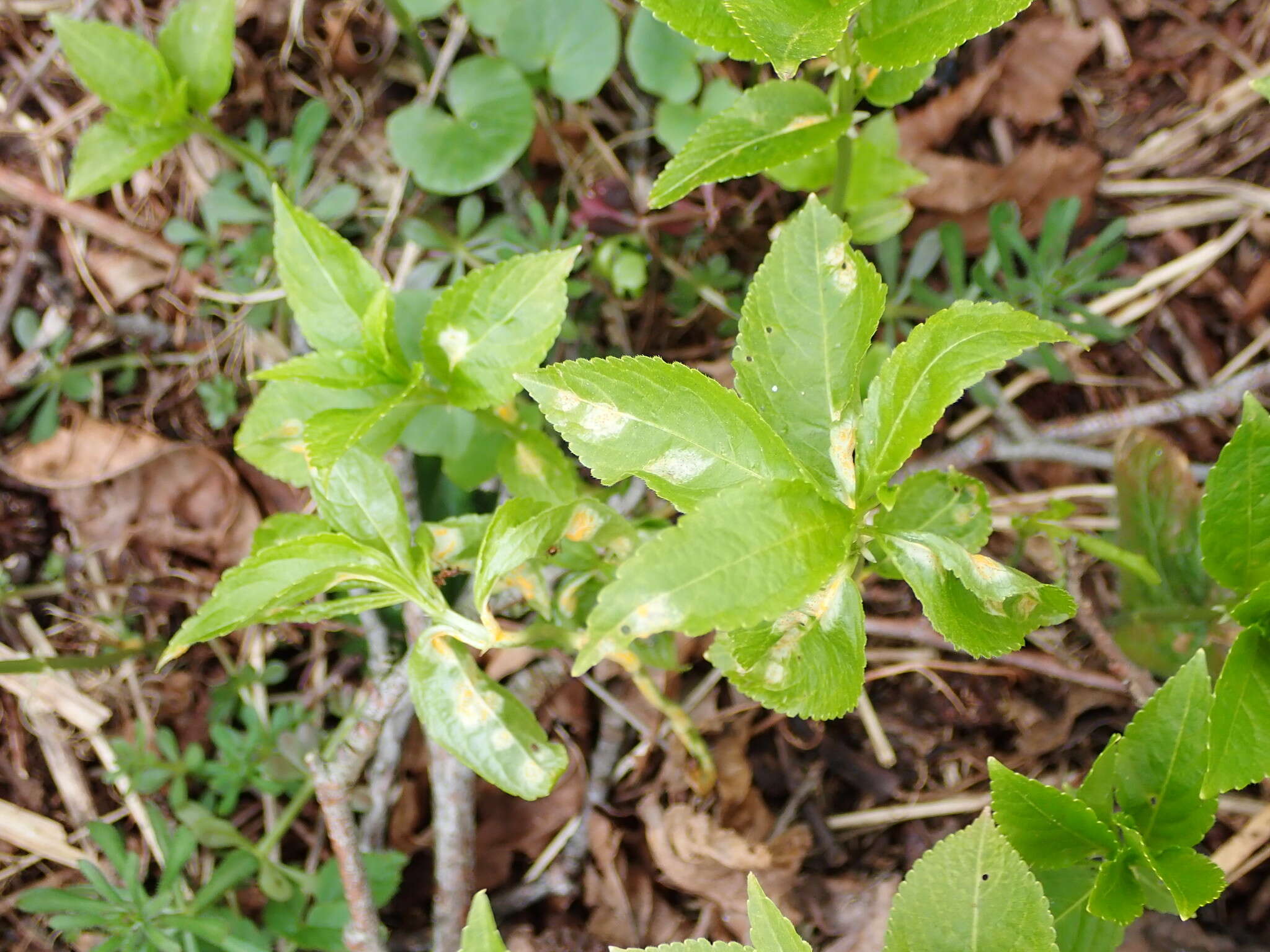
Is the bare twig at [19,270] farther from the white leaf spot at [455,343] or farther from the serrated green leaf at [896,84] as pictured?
the serrated green leaf at [896,84]

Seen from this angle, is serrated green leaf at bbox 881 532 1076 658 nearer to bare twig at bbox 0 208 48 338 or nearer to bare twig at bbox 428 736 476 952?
bare twig at bbox 428 736 476 952

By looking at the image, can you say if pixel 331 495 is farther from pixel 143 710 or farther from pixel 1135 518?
pixel 1135 518

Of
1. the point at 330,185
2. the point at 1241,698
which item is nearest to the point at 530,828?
the point at 1241,698

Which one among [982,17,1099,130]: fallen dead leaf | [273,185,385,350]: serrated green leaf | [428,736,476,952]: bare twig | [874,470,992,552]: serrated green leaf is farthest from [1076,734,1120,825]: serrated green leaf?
[982,17,1099,130]: fallen dead leaf

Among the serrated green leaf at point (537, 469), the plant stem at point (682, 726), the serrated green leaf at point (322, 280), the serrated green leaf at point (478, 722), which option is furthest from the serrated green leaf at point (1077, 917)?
the serrated green leaf at point (322, 280)

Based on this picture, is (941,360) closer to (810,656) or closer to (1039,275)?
(810,656)

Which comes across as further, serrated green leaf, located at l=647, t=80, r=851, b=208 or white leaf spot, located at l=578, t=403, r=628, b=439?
serrated green leaf, located at l=647, t=80, r=851, b=208
